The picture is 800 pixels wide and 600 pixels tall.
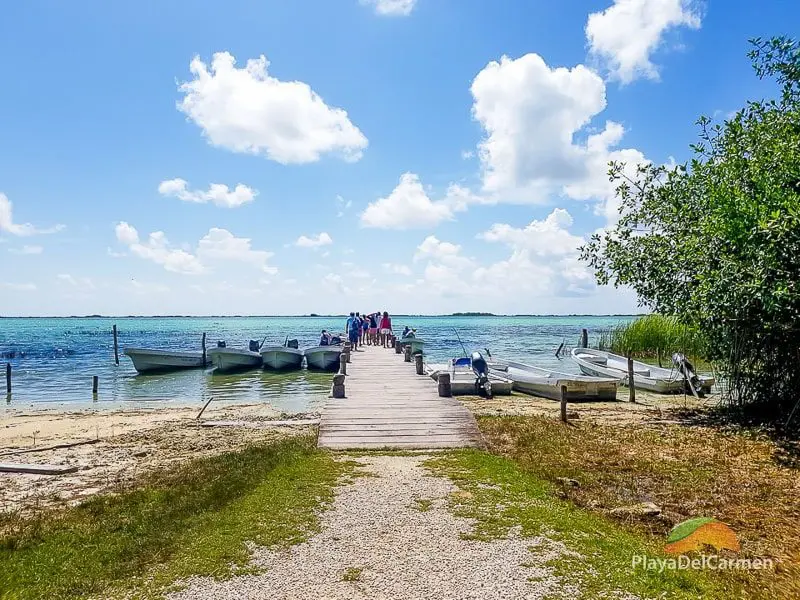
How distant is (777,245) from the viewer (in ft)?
27.1

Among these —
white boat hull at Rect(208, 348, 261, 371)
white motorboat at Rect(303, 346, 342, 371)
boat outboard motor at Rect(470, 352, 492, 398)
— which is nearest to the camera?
boat outboard motor at Rect(470, 352, 492, 398)

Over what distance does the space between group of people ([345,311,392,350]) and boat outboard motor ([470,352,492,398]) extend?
9.72 meters

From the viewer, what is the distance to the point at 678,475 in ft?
25.2

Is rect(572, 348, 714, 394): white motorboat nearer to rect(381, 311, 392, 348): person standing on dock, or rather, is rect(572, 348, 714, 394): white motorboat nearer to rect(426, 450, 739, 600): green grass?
rect(381, 311, 392, 348): person standing on dock

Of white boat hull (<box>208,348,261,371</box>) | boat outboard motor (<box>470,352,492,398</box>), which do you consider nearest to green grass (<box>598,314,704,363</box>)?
boat outboard motor (<box>470,352,492,398</box>)

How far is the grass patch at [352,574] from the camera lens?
14.9 feet

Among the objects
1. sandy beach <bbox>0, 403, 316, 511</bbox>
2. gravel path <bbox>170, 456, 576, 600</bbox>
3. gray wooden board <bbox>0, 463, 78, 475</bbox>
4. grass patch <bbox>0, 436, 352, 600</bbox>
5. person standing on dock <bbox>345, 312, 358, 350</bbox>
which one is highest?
person standing on dock <bbox>345, 312, 358, 350</bbox>

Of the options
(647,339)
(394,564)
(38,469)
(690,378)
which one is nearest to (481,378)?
(690,378)

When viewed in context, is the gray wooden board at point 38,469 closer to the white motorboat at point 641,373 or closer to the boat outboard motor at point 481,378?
the boat outboard motor at point 481,378

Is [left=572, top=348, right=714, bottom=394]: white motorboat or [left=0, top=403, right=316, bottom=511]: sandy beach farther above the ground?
[left=572, top=348, right=714, bottom=394]: white motorboat

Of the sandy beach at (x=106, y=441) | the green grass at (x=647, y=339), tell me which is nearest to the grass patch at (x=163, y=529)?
the sandy beach at (x=106, y=441)

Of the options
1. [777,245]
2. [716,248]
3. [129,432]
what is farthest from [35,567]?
[716,248]

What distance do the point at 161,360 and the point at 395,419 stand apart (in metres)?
23.1

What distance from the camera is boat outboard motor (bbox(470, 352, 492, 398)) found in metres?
16.9
